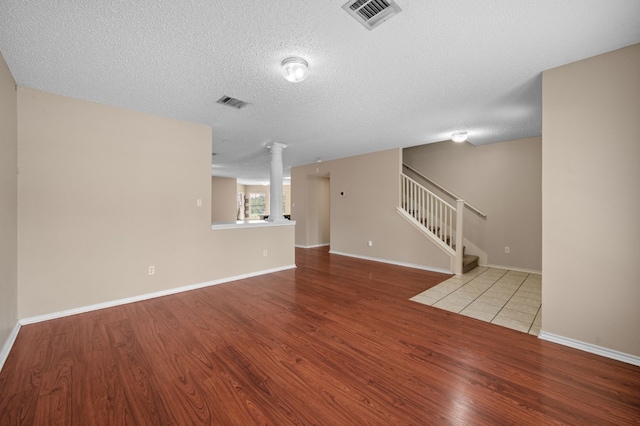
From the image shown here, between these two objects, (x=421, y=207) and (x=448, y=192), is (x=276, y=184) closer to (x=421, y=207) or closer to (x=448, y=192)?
(x=421, y=207)

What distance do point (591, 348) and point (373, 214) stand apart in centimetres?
405

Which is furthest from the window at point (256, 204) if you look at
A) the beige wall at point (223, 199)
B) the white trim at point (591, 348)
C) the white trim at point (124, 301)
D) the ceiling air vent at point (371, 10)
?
the white trim at point (591, 348)

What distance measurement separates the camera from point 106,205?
3.06 m

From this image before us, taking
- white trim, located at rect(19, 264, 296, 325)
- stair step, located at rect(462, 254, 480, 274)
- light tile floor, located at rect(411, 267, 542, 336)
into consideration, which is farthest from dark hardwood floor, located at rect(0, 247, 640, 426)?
stair step, located at rect(462, 254, 480, 274)

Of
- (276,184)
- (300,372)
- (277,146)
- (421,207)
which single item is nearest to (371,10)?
(300,372)

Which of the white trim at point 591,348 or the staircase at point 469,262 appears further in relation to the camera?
the staircase at point 469,262

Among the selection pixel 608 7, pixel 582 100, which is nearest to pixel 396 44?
pixel 608 7

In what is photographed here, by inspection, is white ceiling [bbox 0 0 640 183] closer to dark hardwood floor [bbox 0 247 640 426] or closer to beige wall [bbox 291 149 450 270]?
beige wall [bbox 291 149 450 270]

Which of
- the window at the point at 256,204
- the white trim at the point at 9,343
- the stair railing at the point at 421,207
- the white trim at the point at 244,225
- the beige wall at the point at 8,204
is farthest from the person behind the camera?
the window at the point at 256,204

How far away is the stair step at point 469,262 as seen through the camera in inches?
186

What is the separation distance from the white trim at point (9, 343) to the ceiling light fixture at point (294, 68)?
3.18 m

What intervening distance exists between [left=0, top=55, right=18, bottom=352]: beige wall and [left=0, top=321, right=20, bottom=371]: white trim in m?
0.05

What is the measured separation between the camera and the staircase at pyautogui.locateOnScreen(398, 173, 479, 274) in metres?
4.59

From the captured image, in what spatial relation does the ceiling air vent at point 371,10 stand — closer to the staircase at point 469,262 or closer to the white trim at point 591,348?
the white trim at point 591,348
